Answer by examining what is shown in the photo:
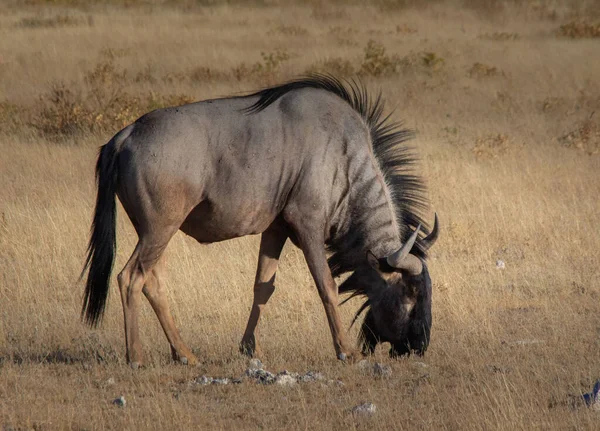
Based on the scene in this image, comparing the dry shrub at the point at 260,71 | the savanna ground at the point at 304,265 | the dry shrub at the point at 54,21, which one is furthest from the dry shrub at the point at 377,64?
the dry shrub at the point at 54,21

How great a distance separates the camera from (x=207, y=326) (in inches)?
281

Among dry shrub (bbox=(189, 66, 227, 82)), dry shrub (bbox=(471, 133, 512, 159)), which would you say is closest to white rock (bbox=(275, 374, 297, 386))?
dry shrub (bbox=(471, 133, 512, 159))

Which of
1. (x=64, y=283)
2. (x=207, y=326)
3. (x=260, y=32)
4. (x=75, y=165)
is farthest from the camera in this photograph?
(x=260, y=32)

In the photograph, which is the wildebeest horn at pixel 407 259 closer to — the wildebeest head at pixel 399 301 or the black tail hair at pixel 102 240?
the wildebeest head at pixel 399 301

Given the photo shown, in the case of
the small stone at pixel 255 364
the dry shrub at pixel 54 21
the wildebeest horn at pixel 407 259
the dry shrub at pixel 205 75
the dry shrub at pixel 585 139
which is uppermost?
the wildebeest horn at pixel 407 259

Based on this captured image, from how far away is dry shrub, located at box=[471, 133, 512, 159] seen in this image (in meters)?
12.1

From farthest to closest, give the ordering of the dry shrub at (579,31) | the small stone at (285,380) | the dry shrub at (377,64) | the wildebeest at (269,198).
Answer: the dry shrub at (579,31)
the dry shrub at (377,64)
the wildebeest at (269,198)
the small stone at (285,380)

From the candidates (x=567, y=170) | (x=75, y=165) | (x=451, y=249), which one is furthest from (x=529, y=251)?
(x=75, y=165)

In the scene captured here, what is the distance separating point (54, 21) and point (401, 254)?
21870 millimetres

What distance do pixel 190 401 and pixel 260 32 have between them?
19.8 meters

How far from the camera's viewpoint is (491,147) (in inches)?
487

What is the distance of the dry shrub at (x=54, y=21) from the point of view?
82.6 ft

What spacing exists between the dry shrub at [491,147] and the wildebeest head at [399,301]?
6.11 metres

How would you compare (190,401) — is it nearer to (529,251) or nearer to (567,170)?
(529,251)
